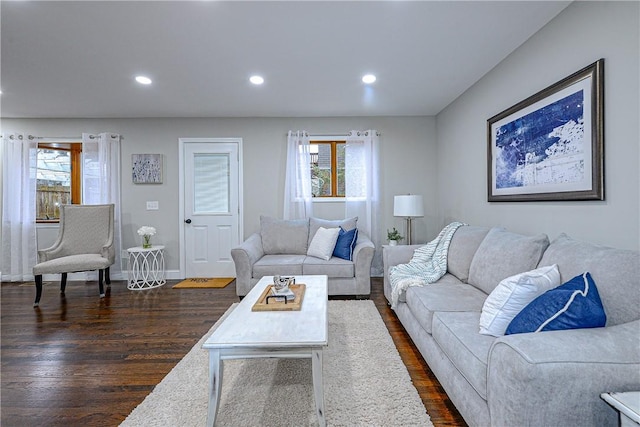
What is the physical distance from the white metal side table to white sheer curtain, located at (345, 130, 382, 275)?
2891 mm

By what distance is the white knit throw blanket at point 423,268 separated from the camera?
8.40 feet

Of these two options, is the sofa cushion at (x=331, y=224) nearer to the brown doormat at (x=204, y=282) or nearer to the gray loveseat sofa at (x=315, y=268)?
the gray loveseat sofa at (x=315, y=268)

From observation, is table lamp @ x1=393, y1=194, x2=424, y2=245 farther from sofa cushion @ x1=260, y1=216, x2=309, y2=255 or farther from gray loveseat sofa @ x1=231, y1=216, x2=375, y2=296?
sofa cushion @ x1=260, y1=216, x2=309, y2=255

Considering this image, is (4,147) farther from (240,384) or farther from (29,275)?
(240,384)

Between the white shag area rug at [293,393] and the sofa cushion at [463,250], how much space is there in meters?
0.91

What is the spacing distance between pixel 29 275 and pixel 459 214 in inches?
249

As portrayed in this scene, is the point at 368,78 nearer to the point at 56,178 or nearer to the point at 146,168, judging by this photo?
the point at 146,168

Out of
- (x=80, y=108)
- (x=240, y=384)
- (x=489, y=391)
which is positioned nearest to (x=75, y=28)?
(x=80, y=108)

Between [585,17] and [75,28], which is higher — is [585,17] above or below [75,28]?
below

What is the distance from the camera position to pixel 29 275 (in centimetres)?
453

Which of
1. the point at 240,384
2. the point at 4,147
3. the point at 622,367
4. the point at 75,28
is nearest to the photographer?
the point at 622,367

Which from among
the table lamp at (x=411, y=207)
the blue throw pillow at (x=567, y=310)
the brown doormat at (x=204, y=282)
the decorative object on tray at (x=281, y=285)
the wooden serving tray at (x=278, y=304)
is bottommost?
the brown doormat at (x=204, y=282)

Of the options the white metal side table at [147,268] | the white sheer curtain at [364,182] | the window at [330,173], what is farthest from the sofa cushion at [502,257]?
the white metal side table at [147,268]

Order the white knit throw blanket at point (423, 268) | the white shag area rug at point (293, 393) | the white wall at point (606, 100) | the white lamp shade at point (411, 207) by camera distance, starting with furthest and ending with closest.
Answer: the white lamp shade at point (411, 207)
the white knit throw blanket at point (423, 268)
the white wall at point (606, 100)
the white shag area rug at point (293, 393)
